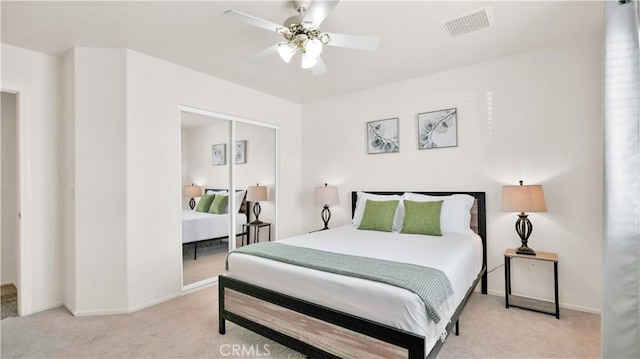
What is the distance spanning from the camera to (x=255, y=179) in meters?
4.38

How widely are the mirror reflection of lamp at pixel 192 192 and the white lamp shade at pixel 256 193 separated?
0.76m

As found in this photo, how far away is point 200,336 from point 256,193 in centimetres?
Result: 223

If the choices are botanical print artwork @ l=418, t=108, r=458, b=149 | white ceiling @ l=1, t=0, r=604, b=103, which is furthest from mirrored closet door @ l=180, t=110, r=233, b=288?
botanical print artwork @ l=418, t=108, r=458, b=149

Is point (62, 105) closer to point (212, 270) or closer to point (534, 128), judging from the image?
point (212, 270)

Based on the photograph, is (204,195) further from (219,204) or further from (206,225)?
(206,225)

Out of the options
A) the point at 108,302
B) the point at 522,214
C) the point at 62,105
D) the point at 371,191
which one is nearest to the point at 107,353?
the point at 108,302

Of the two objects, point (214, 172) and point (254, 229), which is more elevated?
point (214, 172)

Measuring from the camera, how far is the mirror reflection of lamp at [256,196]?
4.29 m

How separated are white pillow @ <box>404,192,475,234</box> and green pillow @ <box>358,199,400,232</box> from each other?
54cm

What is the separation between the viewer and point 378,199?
150 inches

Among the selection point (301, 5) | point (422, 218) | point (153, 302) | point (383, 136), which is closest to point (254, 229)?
point (153, 302)

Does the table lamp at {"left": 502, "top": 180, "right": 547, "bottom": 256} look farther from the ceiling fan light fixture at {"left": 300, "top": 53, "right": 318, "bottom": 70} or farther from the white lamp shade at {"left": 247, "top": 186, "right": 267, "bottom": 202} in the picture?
the white lamp shade at {"left": 247, "top": 186, "right": 267, "bottom": 202}

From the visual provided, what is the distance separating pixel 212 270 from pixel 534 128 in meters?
4.11

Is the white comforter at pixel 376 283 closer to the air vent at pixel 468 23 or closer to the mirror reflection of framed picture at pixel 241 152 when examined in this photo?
the mirror reflection of framed picture at pixel 241 152
